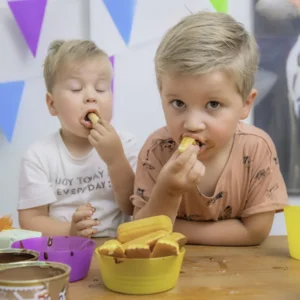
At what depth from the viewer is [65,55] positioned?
3.92 ft

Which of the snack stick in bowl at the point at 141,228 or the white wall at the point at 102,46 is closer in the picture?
the snack stick in bowl at the point at 141,228

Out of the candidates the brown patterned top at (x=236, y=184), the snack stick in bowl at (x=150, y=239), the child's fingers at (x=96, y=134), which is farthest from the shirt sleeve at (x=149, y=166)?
the snack stick in bowl at (x=150, y=239)

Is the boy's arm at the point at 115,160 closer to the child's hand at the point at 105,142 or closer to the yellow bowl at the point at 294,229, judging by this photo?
the child's hand at the point at 105,142

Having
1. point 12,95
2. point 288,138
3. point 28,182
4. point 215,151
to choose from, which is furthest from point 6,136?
point 288,138

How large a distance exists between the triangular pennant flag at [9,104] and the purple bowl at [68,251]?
72 cm

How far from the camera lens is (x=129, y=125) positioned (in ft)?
4.92

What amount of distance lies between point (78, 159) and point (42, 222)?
175 mm

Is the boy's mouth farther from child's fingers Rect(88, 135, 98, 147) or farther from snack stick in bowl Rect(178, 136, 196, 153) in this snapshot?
snack stick in bowl Rect(178, 136, 196, 153)

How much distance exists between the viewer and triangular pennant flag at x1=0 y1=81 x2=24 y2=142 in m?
1.44

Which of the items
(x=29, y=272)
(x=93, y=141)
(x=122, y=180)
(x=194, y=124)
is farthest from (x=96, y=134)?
(x=29, y=272)

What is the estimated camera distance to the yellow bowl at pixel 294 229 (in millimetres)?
849

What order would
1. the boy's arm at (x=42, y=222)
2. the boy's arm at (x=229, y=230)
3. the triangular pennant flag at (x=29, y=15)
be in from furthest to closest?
the triangular pennant flag at (x=29, y=15) < the boy's arm at (x=42, y=222) < the boy's arm at (x=229, y=230)

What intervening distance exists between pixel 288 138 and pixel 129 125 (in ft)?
1.53

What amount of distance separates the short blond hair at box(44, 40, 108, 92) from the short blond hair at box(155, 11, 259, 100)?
312 millimetres
